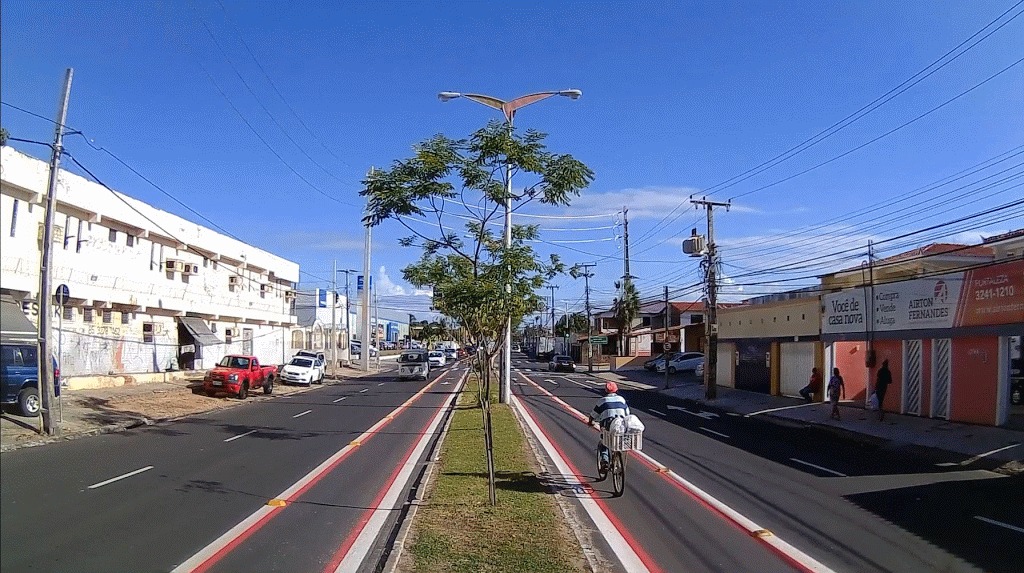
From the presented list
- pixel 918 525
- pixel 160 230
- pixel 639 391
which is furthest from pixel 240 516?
pixel 639 391

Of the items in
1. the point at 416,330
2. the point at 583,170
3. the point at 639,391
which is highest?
the point at 583,170

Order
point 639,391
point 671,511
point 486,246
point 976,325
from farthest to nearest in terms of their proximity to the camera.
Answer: point 639,391, point 976,325, point 486,246, point 671,511

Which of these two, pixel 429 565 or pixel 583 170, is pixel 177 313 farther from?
pixel 429 565

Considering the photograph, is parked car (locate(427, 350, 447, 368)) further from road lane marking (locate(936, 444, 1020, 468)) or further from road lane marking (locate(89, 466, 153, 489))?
road lane marking (locate(89, 466, 153, 489))

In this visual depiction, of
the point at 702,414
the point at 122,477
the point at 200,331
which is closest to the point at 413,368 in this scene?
the point at 200,331

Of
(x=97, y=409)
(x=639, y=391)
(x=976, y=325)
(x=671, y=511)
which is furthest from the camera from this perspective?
(x=639, y=391)

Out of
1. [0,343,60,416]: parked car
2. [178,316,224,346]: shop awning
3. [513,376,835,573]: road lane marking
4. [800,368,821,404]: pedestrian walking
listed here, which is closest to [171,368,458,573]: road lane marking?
[0,343,60,416]: parked car

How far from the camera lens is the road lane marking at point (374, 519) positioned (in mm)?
7410

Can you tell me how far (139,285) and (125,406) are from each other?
10.1m

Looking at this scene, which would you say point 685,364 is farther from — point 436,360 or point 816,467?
point 816,467

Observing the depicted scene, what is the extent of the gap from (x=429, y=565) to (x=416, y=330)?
714 cm

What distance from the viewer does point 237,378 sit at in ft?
103

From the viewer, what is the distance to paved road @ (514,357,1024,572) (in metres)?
8.00

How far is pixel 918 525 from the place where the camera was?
31.7ft
